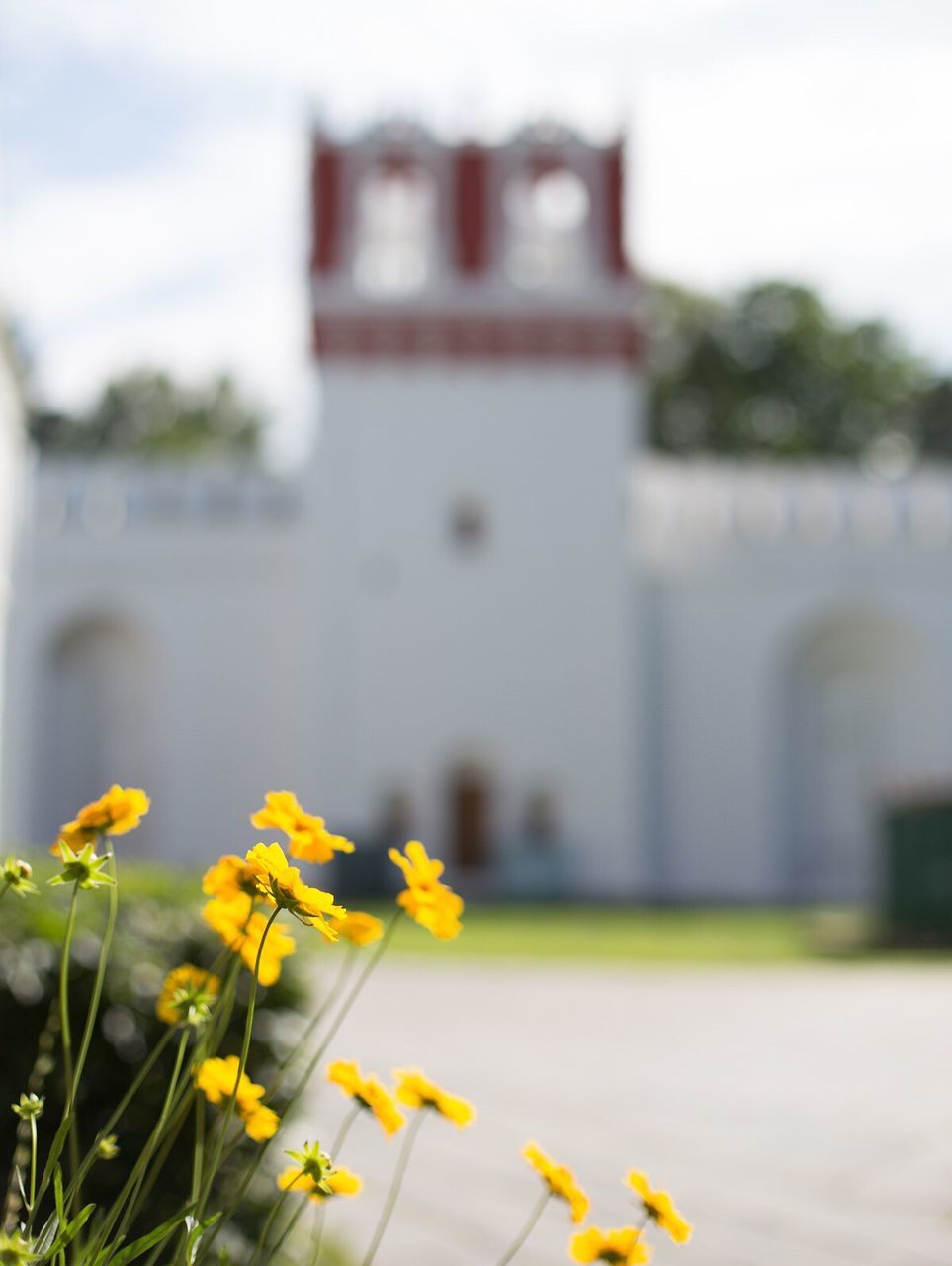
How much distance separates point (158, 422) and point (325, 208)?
16788 mm

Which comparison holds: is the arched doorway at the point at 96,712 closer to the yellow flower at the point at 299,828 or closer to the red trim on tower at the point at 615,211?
the red trim on tower at the point at 615,211

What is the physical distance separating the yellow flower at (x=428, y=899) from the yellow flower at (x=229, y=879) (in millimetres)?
159

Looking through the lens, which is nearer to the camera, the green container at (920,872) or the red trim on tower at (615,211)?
the green container at (920,872)

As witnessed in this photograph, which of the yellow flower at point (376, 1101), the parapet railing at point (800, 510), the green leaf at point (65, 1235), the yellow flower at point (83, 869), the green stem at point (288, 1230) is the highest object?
the yellow flower at point (83, 869)

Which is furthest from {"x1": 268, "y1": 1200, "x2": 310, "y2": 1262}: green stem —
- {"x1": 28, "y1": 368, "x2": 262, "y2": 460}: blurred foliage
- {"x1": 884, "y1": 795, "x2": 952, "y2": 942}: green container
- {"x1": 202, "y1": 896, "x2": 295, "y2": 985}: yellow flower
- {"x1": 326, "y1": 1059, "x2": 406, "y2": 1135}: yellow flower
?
{"x1": 28, "y1": 368, "x2": 262, "y2": 460}: blurred foliage

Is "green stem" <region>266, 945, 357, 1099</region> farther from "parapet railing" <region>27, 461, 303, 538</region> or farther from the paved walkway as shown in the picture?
"parapet railing" <region>27, 461, 303, 538</region>

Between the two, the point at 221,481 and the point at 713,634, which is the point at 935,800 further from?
the point at 221,481

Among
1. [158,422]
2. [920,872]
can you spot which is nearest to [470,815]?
[920,872]

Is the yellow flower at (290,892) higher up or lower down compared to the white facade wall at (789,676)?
higher up

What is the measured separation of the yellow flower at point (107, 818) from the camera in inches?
65.3

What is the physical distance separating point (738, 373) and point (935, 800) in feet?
74.5

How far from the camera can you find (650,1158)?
464cm

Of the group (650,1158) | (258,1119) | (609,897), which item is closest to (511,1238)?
(650,1158)

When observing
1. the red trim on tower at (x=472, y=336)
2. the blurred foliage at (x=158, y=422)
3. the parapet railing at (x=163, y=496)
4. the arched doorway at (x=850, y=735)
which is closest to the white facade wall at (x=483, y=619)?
the red trim on tower at (x=472, y=336)
